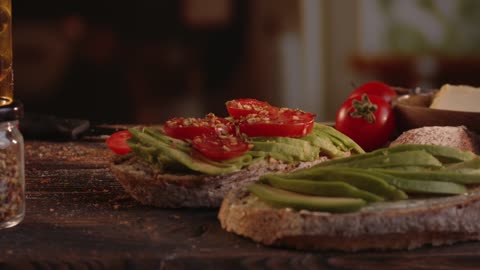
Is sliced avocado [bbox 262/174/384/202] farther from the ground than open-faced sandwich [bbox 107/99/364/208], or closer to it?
farther from the ground

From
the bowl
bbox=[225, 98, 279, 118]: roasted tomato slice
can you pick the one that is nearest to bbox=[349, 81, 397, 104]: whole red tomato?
the bowl

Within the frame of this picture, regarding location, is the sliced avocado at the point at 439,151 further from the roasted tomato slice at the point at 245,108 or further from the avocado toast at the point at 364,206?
the roasted tomato slice at the point at 245,108

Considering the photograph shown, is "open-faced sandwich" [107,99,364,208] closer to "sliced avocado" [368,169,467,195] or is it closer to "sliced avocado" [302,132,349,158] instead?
"sliced avocado" [302,132,349,158]

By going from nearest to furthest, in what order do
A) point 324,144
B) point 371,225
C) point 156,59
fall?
1. point 371,225
2. point 324,144
3. point 156,59

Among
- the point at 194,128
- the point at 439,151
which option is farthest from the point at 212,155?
the point at 439,151

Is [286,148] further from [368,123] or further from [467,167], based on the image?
[368,123]

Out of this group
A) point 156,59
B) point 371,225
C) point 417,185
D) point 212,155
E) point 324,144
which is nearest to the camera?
point 371,225
